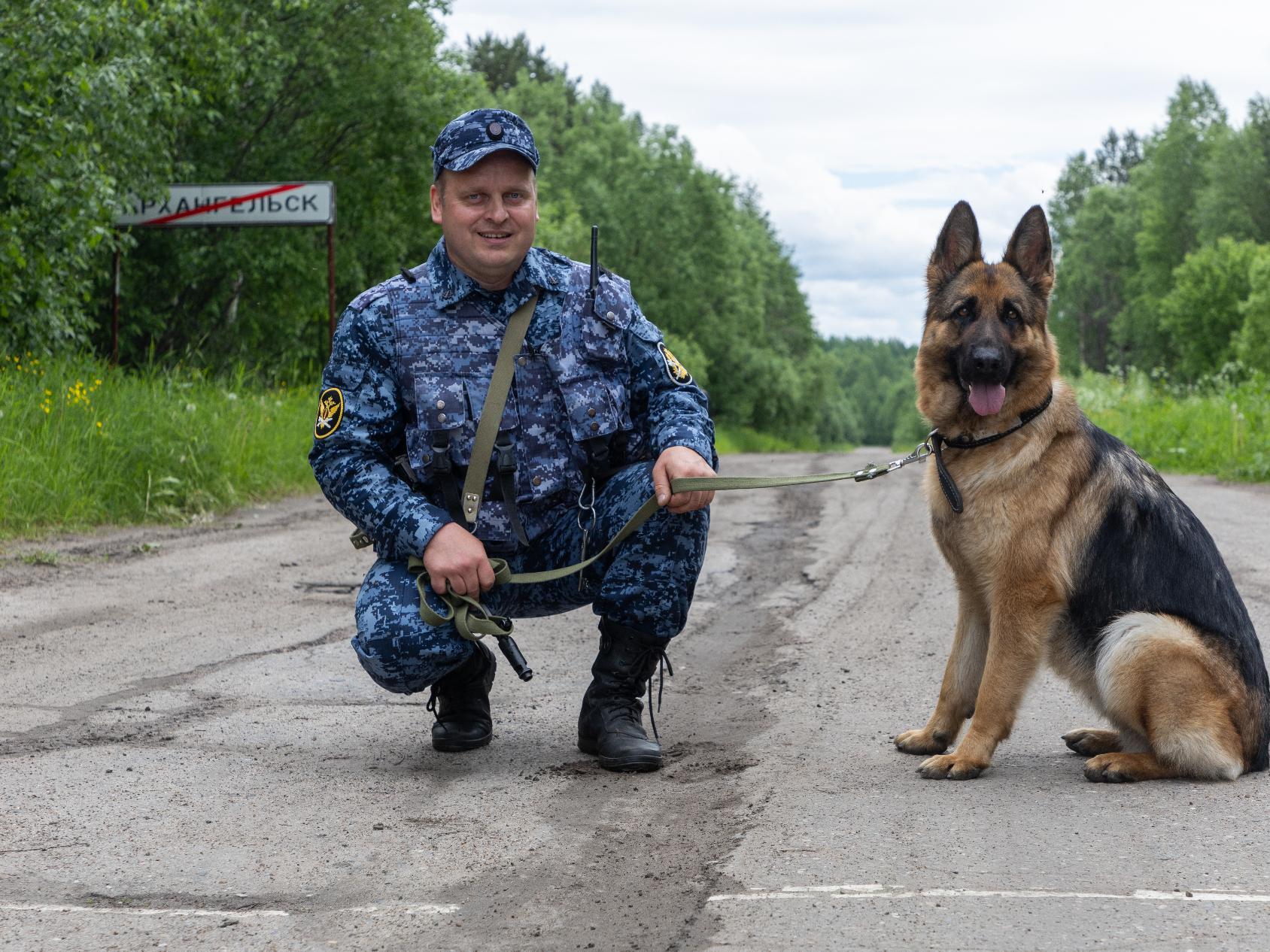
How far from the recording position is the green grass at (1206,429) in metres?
15.3

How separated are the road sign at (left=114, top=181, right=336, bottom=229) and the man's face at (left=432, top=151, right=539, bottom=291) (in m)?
10.3

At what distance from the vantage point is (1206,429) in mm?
17594

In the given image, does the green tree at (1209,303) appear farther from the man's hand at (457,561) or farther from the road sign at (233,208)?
the man's hand at (457,561)

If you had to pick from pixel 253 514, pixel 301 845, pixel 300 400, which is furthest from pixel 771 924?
pixel 300 400

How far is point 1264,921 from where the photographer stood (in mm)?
2594

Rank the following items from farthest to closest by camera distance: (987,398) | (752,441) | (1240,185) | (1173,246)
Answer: (1173,246), (1240,185), (752,441), (987,398)

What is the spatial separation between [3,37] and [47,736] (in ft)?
26.0

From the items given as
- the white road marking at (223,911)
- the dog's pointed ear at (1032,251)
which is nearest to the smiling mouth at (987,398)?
the dog's pointed ear at (1032,251)

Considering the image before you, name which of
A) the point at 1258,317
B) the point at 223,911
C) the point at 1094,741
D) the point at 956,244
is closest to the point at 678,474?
the point at 956,244

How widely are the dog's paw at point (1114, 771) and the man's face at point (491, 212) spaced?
7.60 ft

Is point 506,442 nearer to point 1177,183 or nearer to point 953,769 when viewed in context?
point 953,769

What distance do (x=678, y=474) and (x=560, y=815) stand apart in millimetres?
1040

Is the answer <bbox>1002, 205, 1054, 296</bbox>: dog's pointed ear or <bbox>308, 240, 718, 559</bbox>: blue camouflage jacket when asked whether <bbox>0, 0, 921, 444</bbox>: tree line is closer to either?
<bbox>308, 240, 718, 559</bbox>: blue camouflage jacket

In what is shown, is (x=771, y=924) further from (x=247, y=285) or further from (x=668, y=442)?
(x=247, y=285)
